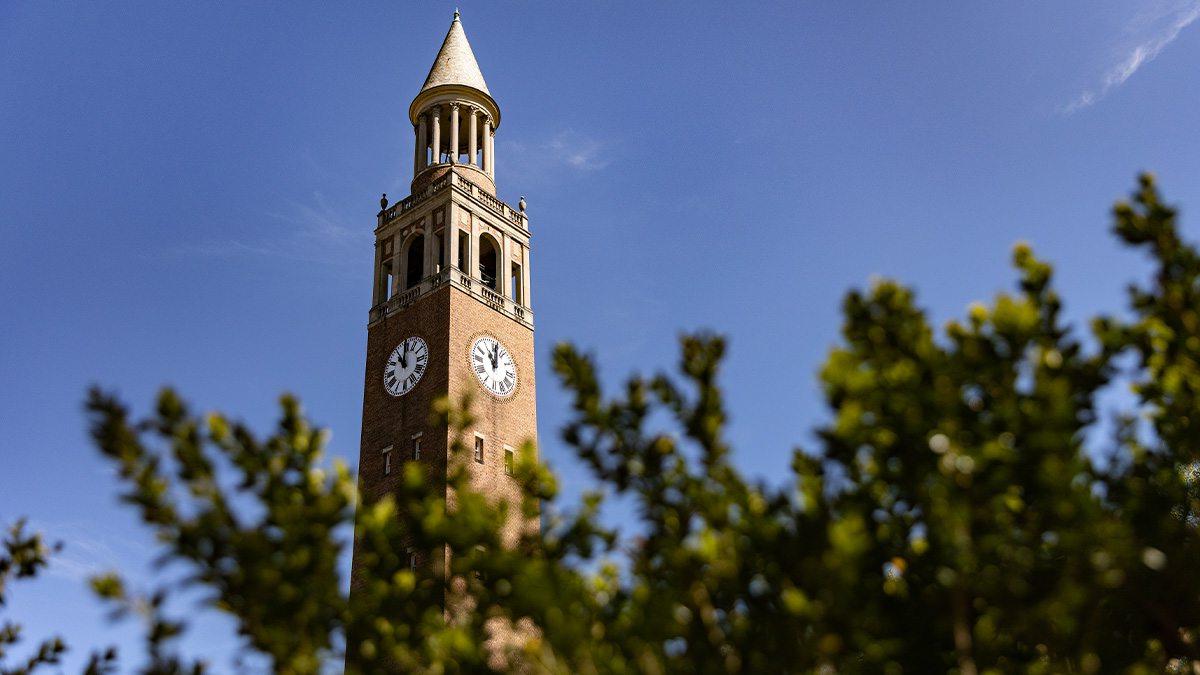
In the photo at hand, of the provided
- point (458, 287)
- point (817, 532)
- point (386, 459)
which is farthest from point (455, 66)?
point (817, 532)

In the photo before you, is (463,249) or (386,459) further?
(463,249)

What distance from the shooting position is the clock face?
3491 cm

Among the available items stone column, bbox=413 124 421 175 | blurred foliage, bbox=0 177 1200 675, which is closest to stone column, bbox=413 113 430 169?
stone column, bbox=413 124 421 175

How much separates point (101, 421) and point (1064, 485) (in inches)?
231

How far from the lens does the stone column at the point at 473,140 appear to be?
42.6m

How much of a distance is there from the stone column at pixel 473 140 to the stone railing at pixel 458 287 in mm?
7288

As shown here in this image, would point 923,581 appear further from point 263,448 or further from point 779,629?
point 263,448

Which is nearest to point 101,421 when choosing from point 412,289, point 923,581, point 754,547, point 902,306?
point 754,547

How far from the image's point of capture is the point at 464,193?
3919 cm

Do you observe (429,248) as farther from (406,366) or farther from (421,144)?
(421,144)

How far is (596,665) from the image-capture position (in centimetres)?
561

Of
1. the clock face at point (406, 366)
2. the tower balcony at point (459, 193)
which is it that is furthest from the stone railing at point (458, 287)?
the tower balcony at point (459, 193)

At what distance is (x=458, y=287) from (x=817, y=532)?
30.6 m

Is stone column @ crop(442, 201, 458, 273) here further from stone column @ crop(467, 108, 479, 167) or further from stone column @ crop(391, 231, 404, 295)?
stone column @ crop(467, 108, 479, 167)
